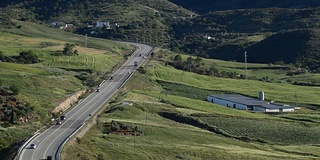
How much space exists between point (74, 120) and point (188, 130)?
12347 millimetres

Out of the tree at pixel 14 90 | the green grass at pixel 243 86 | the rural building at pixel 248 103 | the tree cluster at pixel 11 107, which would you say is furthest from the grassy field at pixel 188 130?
the tree at pixel 14 90

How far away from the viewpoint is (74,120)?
224 feet

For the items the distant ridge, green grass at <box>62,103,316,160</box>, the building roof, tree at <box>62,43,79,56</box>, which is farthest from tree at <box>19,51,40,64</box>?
the distant ridge

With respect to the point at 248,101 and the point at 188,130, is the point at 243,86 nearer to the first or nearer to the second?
the point at 248,101

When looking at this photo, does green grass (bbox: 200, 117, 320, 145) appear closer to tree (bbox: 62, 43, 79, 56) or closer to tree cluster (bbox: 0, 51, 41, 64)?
tree cluster (bbox: 0, 51, 41, 64)

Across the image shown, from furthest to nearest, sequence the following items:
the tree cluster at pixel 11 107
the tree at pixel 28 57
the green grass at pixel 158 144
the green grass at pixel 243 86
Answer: the tree at pixel 28 57 < the green grass at pixel 243 86 < the tree cluster at pixel 11 107 < the green grass at pixel 158 144

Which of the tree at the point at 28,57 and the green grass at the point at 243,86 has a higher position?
the tree at the point at 28,57

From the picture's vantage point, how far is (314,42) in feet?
545

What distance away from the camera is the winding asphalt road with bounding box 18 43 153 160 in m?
52.1

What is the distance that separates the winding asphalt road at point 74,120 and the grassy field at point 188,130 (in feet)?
5.15

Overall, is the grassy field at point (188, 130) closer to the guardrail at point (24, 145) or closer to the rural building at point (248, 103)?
the rural building at point (248, 103)

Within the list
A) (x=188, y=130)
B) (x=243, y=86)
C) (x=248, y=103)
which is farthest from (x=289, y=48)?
(x=188, y=130)

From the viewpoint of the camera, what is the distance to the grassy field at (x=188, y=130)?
57250mm

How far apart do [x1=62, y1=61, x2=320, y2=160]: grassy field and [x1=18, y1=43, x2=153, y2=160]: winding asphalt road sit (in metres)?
1.57
